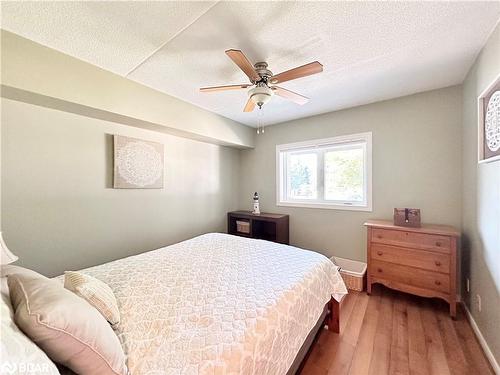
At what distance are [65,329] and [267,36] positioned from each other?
6.24 feet

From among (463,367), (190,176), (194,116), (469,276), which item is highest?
(194,116)

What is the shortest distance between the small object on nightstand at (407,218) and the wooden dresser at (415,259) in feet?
0.26

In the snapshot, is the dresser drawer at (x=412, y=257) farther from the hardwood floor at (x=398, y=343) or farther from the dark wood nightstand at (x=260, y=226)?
the dark wood nightstand at (x=260, y=226)

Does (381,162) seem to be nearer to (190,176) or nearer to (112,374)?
(190,176)

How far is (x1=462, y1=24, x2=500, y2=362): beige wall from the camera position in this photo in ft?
4.81

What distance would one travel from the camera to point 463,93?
2.22 metres

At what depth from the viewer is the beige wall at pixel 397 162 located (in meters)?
2.34

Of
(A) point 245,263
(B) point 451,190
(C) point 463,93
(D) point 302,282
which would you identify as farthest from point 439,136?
(A) point 245,263

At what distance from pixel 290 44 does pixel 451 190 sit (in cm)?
237

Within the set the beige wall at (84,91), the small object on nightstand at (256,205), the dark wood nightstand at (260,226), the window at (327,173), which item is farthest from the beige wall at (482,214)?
the beige wall at (84,91)

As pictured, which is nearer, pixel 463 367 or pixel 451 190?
pixel 463 367

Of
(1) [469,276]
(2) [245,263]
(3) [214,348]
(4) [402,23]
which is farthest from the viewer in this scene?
(1) [469,276]

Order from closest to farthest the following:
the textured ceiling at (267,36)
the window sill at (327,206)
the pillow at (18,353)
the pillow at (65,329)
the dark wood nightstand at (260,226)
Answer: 1. the pillow at (18,353)
2. the pillow at (65,329)
3. the textured ceiling at (267,36)
4. the window sill at (327,206)
5. the dark wood nightstand at (260,226)

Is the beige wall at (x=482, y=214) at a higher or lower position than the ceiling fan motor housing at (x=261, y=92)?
lower
